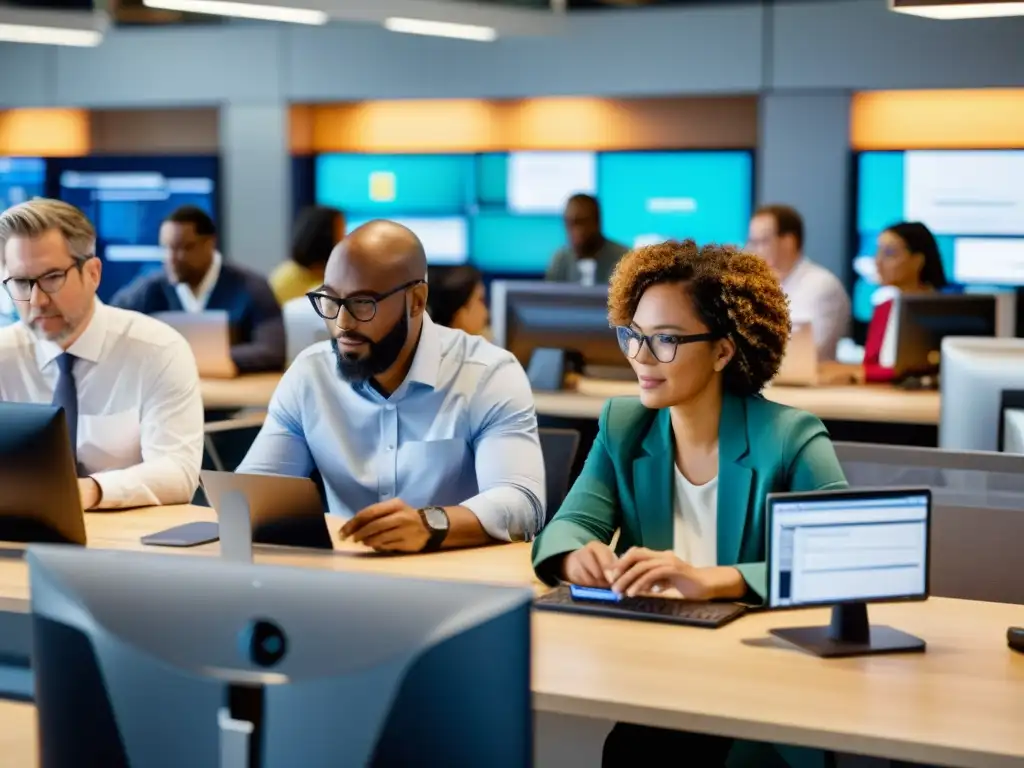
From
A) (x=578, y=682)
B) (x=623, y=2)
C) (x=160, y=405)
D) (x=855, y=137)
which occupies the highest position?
(x=623, y=2)

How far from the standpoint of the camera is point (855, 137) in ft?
26.6

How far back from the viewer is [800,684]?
2051 mm

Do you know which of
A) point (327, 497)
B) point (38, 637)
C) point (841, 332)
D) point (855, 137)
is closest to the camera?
point (38, 637)

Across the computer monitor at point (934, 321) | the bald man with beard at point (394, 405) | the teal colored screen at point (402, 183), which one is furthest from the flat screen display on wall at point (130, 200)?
the bald man with beard at point (394, 405)

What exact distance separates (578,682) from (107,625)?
0.95 m

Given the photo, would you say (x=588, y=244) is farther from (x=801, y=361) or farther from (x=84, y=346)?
(x=84, y=346)

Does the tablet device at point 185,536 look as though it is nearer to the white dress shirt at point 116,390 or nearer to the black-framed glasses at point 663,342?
the white dress shirt at point 116,390

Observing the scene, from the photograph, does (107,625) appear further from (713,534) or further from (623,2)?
(623,2)

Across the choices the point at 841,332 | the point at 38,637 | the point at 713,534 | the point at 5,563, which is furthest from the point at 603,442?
the point at 841,332

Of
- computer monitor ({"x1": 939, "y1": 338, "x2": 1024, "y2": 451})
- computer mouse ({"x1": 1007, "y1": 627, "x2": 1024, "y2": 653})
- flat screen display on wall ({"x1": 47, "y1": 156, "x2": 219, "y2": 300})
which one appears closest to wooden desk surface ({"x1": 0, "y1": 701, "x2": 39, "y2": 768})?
computer mouse ({"x1": 1007, "y1": 627, "x2": 1024, "y2": 653})

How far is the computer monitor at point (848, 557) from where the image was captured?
218 centimetres

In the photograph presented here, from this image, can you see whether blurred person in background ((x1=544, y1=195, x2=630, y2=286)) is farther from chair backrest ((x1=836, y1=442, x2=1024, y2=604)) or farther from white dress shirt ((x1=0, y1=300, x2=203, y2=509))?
chair backrest ((x1=836, y1=442, x2=1024, y2=604))

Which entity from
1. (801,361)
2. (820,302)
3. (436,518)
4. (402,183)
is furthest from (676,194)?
(436,518)

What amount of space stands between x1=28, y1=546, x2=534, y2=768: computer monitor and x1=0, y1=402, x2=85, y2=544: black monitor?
1.47 metres
